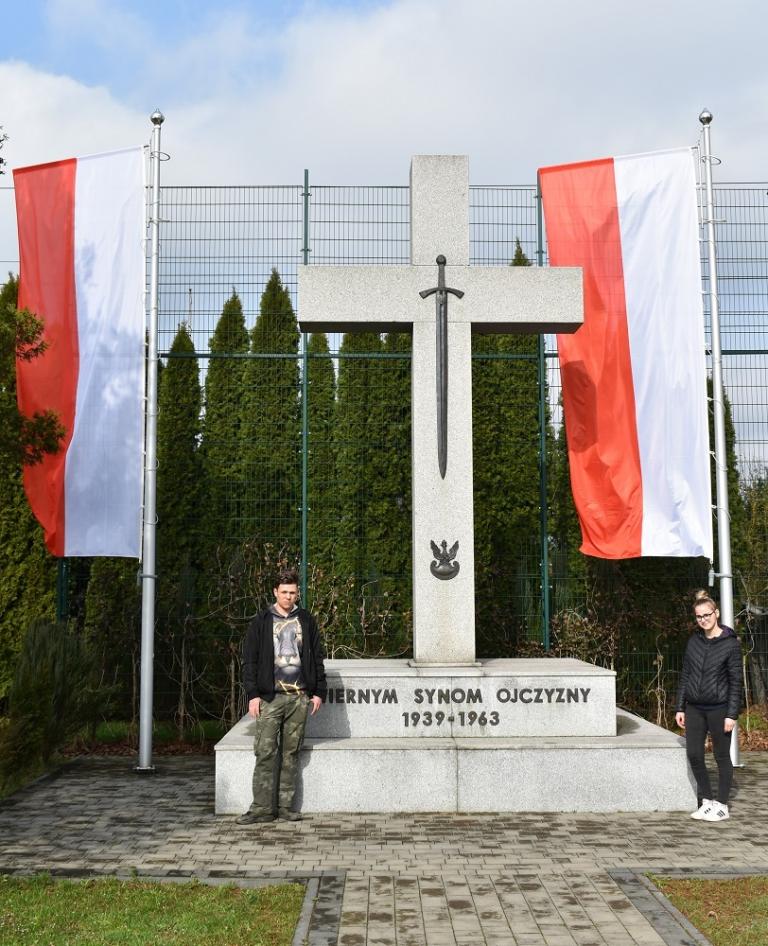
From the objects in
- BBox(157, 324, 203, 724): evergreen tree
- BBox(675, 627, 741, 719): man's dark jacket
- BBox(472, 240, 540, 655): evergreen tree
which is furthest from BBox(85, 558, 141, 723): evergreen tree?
BBox(675, 627, 741, 719): man's dark jacket

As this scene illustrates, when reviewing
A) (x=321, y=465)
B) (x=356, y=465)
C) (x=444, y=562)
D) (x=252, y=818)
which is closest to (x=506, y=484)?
(x=356, y=465)

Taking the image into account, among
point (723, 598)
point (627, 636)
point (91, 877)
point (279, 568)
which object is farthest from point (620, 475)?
point (91, 877)

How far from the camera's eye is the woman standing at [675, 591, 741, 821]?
7246 mm

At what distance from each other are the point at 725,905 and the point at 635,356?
5829mm

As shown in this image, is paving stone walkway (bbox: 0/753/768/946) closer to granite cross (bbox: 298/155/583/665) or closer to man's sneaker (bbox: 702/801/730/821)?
man's sneaker (bbox: 702/801/730/821)

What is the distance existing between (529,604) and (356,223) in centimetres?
474

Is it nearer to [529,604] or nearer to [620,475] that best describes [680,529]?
[620,475]

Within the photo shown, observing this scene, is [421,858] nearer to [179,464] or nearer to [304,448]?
[304,448]

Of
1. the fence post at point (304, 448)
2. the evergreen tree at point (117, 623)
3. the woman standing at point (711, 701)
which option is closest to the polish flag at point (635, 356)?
the woman standing at point (711, 701)

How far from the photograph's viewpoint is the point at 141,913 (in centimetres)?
489

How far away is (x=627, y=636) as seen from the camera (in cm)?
1138

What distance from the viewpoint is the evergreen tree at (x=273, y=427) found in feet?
37.6

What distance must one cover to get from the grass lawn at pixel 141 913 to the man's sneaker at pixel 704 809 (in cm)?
328

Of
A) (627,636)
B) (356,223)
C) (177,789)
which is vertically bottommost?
(177,789)
